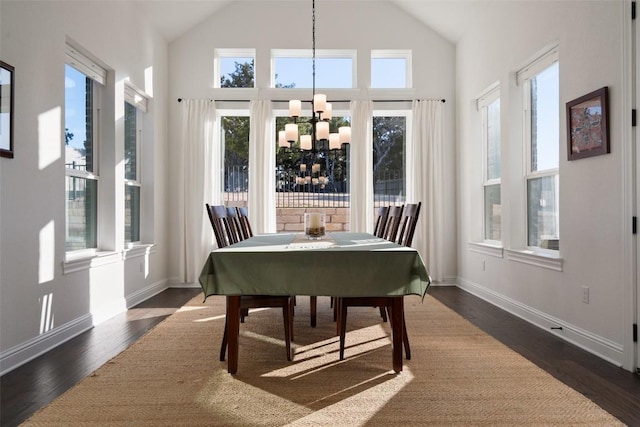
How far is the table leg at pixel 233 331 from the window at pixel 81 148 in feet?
6.33

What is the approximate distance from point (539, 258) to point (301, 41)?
4.02m

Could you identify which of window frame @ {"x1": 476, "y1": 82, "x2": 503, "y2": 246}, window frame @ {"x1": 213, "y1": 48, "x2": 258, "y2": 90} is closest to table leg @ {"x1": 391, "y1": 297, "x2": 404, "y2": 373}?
window frame @ {"x1": 476, "y1": 82, "x2": 503, "y2": 246}

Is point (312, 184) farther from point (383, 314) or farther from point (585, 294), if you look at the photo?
point (585, 294)

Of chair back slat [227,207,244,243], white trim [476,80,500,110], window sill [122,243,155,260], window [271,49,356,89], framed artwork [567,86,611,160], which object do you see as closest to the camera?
framed artwork [567,86,611,160]

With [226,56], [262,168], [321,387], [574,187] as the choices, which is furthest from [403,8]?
[321,387]

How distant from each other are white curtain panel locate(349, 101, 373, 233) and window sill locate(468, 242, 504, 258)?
4.26 feet

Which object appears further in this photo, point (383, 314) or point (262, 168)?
point (262, 168)

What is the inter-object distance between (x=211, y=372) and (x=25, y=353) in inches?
50.6

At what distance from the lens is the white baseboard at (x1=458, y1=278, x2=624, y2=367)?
9.44 feet

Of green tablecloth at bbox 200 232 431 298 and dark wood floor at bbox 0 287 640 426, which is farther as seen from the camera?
green tablecloth at bbox 200 232 431 298

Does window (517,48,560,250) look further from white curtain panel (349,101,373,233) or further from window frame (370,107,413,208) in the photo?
white curtain panel (349,101,373,233)

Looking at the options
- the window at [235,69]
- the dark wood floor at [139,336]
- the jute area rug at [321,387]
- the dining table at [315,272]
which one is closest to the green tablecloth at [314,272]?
the dining table at [315,272]

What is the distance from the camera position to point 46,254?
3170 millimetres

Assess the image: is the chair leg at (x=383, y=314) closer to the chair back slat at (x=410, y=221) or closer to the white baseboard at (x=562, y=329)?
the chair back slat at (x=410, y=221)
